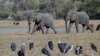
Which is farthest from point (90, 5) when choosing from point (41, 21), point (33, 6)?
point (33, 6)

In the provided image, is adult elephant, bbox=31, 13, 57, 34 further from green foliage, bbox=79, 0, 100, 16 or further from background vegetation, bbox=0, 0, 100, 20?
background vegetation, bbox=0, 0, 100, 20

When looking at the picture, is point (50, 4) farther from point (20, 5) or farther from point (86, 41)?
point (86, 41)

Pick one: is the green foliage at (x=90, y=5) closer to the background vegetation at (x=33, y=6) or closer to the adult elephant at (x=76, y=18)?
the background vegetation at (x=33, y=6)

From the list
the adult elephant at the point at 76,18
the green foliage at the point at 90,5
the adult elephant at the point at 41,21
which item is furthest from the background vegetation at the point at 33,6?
the adult elephant at the point at 41,21

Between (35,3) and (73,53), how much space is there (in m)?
87.9

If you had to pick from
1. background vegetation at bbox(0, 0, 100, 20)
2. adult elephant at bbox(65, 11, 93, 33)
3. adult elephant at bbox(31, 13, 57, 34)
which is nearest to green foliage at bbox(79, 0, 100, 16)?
background vegetation at bbox(0, 0, 100, 20)

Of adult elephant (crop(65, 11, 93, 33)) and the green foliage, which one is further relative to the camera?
the green foliage

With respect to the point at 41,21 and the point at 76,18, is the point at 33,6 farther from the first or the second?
the point at 41,21

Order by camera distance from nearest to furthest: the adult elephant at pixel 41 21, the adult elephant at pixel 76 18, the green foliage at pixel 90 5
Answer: the adult elephant at pixel 41 21, the adult elephant at pixel 76 18, the green foliage at pixel 90 5

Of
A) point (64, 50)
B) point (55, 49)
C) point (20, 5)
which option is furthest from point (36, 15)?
point (20, 5)

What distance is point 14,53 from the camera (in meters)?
16.4

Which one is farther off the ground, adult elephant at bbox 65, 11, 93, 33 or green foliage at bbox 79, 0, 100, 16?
adult elephant at bbox 65, 11, 93, 33

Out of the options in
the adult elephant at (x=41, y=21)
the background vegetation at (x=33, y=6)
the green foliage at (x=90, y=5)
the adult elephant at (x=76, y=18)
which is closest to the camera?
the adult elephant at (x=41, y=21)

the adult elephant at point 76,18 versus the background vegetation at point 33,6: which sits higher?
the adult elephant at point 76,18
